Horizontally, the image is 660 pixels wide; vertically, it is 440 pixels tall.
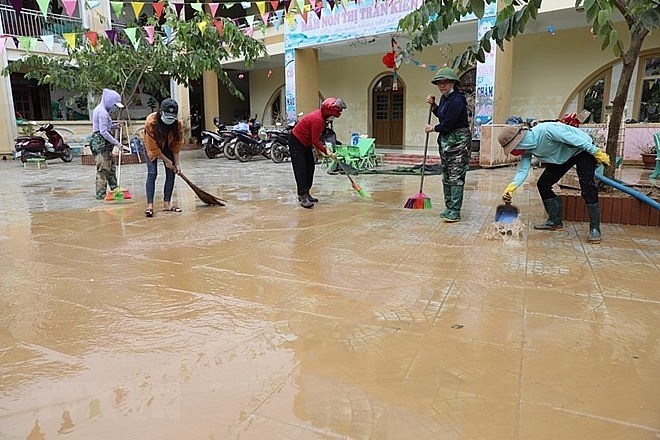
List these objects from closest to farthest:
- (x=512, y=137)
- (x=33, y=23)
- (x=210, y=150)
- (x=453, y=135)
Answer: (x=512, y=137) → (x=453, y=135) → (x=210, y=150) → (x=33, y=23)

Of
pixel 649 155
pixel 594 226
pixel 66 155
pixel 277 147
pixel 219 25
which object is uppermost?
pixel 219 25

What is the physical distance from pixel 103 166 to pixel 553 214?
5374 mm

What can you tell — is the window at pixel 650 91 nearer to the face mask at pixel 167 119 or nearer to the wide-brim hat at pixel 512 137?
the wide-brim hat at pixel 512 137

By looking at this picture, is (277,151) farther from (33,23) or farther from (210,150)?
(33,23)

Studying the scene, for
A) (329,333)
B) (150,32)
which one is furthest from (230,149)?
(329,333)

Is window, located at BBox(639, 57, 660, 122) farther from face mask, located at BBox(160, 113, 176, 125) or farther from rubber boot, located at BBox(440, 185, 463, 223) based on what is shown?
face mask, located at BBox(160, 113, 176, 125)

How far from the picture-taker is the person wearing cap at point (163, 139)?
198 inches

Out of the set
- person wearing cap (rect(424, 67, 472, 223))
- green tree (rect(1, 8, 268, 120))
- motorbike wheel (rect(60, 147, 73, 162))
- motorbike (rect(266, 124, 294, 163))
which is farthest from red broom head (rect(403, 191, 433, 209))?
motorbike wheel (rect(60, 147, 73, 162))

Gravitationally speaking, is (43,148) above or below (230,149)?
above

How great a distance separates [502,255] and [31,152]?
12.0m

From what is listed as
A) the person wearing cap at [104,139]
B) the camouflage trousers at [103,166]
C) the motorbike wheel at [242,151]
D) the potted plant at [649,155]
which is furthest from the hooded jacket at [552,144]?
the motorbike wheel at [242,151]

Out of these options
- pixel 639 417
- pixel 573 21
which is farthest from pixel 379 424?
pixel 573 21

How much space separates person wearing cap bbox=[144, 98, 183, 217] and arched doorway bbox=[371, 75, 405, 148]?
10.5 meters

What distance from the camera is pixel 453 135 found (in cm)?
480
